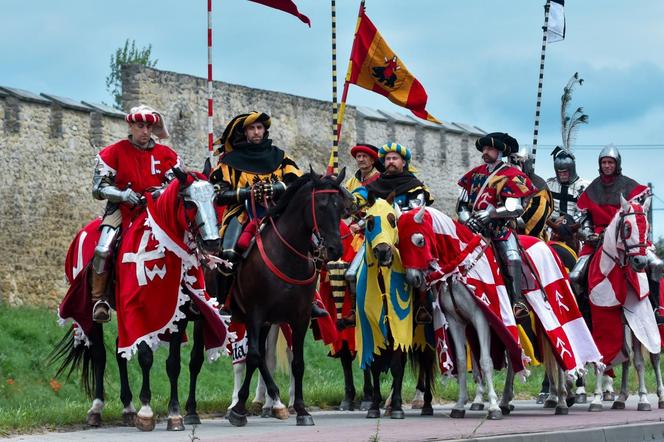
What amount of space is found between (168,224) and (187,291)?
754 millimetres

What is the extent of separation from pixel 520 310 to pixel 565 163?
4.56 metres

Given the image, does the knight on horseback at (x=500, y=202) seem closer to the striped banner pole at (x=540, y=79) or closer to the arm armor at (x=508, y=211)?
the arm armor at (x=508, y=211)

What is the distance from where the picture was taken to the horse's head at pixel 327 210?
1218cm

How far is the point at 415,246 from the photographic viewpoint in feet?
42.4

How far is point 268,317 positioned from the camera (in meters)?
12.8

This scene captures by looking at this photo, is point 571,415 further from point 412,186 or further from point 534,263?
point 412,186

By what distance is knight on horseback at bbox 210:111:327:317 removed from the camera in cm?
1330

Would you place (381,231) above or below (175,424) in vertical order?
above

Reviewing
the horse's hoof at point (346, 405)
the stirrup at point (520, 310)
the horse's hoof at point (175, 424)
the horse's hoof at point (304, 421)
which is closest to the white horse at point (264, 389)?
the horse's hoof at point (346, 405)

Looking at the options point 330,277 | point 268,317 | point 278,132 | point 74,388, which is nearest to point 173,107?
point 278,132

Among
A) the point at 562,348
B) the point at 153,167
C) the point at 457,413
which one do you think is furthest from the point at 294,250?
Answer: the point at 562,348

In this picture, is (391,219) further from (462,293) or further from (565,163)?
(565,163)

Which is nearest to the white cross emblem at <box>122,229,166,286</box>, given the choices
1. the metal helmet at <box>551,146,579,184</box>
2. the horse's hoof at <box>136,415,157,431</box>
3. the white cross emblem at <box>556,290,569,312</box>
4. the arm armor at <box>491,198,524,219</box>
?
the horse's hoof at <box>136,415,157,431</box>

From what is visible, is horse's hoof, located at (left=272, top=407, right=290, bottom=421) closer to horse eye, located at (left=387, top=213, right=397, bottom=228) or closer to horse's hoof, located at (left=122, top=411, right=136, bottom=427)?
horse's hoof, located at (left=122, top=411, right=136, bottom=427)
